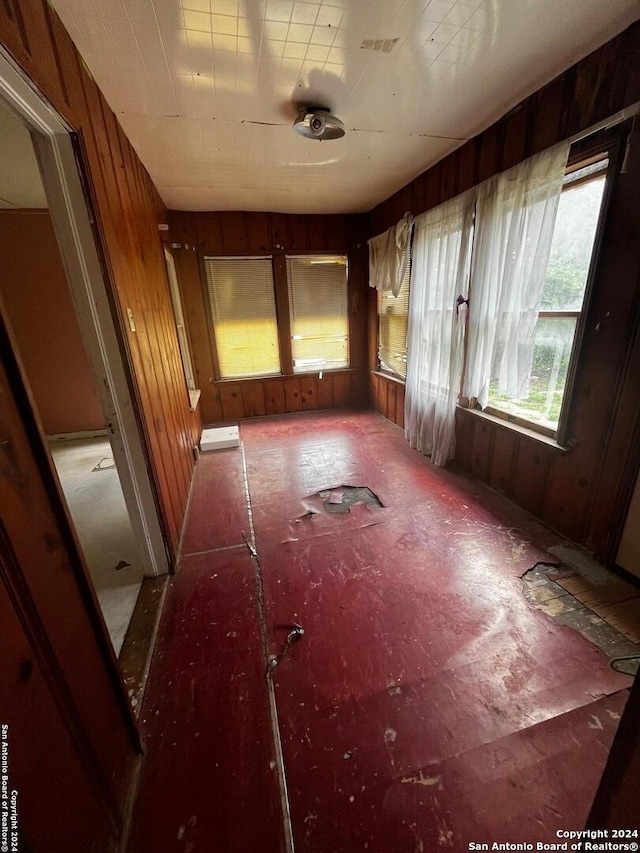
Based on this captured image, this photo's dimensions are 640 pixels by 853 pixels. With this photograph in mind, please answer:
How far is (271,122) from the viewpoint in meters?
2.04

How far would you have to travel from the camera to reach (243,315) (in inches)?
166

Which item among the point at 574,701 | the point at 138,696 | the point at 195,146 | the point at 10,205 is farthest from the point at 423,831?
the point at 10,205

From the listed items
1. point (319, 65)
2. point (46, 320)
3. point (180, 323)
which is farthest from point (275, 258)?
point (46, 320)

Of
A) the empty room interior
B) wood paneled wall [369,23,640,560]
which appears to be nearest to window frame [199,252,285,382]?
the empty room interior

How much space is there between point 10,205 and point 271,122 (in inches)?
125

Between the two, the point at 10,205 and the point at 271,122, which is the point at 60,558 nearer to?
the point at 271,122

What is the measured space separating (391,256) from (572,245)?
193 cm

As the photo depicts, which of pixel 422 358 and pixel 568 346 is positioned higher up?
pixel 568 346

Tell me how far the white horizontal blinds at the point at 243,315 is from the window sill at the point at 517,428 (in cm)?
264

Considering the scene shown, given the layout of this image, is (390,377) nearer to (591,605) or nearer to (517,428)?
(517,428)

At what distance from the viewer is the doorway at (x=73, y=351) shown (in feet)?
4.27

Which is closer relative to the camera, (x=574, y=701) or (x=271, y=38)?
(x=574, y=701)

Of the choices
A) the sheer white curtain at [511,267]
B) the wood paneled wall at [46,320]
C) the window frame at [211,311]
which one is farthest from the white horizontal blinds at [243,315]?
the sheer white curtain at [511,267]

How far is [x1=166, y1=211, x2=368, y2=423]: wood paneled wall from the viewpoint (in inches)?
152
